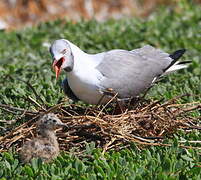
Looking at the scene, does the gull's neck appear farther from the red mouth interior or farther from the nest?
the nest

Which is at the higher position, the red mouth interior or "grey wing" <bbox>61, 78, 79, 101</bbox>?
the red mouth interior

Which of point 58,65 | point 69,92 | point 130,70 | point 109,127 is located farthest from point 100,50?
point 109,127

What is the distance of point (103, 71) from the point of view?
5871 mm

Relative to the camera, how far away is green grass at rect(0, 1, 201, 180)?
485 cm

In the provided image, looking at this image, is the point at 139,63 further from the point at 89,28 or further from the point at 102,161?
the point at 89,28

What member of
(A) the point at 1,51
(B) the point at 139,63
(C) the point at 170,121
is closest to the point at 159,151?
(C) the point at 170,121

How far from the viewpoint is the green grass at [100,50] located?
15.9 ft

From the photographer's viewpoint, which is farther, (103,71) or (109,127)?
(103,71)

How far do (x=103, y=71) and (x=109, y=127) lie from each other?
69 centimetres

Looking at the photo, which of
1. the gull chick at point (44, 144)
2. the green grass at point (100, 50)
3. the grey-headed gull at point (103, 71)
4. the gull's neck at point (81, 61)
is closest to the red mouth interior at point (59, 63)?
the grey-headed gull at point (103, 71)

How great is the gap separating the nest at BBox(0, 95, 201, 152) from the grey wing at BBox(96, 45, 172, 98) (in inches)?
10.2

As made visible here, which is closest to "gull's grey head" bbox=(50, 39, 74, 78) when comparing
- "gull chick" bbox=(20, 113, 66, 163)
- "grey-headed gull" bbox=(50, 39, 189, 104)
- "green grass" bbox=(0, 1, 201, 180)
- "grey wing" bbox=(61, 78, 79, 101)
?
"grey-headed gull" bbox=(50, 39, 189, 104)

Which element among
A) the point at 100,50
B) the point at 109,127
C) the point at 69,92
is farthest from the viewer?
the point at 100,50

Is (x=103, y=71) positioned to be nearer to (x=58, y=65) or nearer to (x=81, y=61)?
(x=81, y=61)
